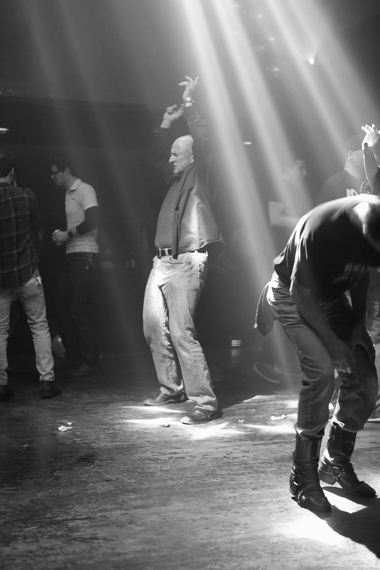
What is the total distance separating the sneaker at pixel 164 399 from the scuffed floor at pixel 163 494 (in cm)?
8

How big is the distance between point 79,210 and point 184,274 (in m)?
1.89

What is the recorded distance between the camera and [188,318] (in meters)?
4.86

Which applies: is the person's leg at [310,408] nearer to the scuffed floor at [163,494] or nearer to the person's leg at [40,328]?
the scuffed floor at [163,494]

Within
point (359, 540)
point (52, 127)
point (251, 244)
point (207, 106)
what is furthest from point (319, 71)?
point (359, 540)

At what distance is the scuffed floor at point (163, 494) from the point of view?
100 inches

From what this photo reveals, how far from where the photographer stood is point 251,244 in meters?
7.96

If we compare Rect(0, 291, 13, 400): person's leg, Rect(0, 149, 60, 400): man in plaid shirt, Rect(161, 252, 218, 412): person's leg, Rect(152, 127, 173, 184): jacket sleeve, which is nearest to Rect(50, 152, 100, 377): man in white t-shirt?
Rect(0, 149, 60, 400): man in plaid shirt

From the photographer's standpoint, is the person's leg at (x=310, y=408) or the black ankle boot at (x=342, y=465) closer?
the person's leg at (x=310, y=408)

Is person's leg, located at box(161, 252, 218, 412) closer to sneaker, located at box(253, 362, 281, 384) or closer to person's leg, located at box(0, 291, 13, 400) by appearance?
person's leg, located at box(0, 291, 13, 400)

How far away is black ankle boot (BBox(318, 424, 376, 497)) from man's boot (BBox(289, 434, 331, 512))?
226 millimetres

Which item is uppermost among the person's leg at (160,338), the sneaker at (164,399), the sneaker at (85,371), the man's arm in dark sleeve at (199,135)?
the man's arm in dark sleeve at (199,135)

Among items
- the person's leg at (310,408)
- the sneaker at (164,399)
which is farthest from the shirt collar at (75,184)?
the person's leg at (310,408)

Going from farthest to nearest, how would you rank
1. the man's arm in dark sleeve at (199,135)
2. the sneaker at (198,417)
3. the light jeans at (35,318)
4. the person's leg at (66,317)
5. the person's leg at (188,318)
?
the person's leg at (66,317) < the light jeans at (35,318) < the man's arm in dark sleeve at (199,135) < the person's leg at (188,318) < the sneaker at (198,417)

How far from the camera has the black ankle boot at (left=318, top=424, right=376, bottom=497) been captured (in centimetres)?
320
